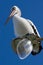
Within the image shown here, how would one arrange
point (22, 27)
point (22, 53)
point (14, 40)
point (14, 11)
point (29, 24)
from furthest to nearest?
1. point (14, 11)
2. point (29, 24)
3. point (22, 27)
4. point (14, 40)
5. point (22, 53)

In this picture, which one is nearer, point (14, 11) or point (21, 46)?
point (21, 46)

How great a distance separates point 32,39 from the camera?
1244 mm

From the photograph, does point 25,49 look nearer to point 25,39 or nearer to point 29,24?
point 25,39

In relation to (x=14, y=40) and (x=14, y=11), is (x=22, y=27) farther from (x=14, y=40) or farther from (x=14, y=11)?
(x=14, y=11)

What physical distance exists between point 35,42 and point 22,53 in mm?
122

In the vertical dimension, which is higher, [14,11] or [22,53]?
[14,11]

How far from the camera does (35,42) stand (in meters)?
1.27

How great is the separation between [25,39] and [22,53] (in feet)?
0.30

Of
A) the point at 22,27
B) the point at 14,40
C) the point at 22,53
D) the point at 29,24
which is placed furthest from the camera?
the point at 29,24

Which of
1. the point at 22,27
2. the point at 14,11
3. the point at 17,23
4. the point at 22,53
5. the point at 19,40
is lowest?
the point at 22,53

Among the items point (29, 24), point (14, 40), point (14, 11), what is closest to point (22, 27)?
point (29, 24)

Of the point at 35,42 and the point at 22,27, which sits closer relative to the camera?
the point at 35,42

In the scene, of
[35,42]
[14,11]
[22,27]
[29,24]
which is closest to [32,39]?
[35,42]

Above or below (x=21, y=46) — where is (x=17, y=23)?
above
